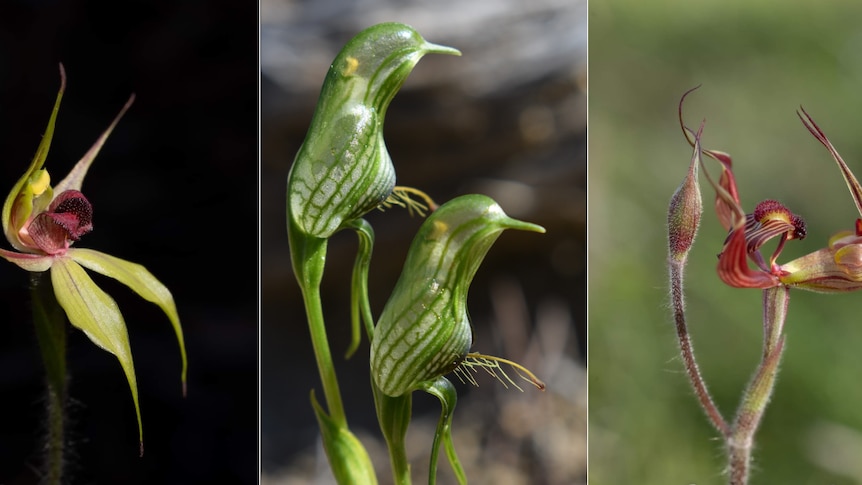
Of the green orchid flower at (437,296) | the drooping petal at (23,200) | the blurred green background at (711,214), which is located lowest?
the blurred green background at (711,214)

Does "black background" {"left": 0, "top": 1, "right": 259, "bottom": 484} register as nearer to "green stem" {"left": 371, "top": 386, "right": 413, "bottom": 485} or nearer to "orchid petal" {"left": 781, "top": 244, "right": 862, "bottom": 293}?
"green stem" {"left": 371, "top": 386, "right": 413, "bottom": 485}

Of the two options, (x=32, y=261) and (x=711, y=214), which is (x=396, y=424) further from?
(x=711, y=214)

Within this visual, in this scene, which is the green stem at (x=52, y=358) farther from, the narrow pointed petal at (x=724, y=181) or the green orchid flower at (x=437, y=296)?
the narrow pointed petal at (x=724, y=181)

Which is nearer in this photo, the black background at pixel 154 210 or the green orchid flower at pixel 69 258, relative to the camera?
the green orchid flower at pixel 69 258

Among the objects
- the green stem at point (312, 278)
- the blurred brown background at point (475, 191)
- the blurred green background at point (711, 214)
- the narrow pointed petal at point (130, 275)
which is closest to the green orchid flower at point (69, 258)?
the narrow pointed petal at point (130, 275)

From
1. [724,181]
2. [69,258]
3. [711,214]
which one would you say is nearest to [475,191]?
[711,214]

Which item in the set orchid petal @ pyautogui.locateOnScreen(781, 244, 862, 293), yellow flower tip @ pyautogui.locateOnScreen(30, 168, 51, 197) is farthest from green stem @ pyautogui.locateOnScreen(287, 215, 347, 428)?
orchid petal @ pyautogui.locateOnScreen(781, 244, 862, 293)

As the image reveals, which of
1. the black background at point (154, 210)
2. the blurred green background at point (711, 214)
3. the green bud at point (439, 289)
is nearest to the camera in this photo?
the green bud at point (439, 289)
